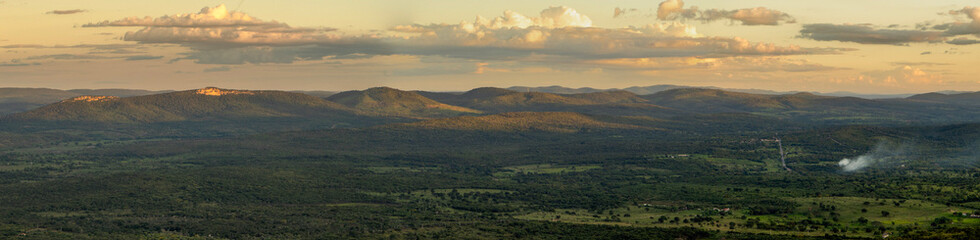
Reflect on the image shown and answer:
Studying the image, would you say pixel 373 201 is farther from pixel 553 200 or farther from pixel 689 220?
pixel 689 220

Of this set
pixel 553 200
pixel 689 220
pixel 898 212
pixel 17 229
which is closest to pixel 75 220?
pixel 17 229

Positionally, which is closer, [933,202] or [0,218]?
[933,202]

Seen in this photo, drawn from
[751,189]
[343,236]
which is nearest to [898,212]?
[751,189]

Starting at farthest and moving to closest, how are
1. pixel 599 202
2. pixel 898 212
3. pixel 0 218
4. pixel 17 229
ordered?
pixel 599 202
pixel 0 218
pixel 17 229
pixel 898 212

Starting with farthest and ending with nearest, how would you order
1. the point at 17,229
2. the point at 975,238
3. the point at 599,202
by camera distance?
the point at 599,202 < the point at 17,229 < the point at 975,238

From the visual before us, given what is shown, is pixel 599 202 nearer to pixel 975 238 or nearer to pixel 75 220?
pixel 975 238

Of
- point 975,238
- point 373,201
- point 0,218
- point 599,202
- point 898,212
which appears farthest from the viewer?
point 373,201

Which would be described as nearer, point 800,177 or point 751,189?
point 751,189

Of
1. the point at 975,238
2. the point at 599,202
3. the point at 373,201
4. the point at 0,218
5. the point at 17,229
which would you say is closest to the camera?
the point at 975,238
